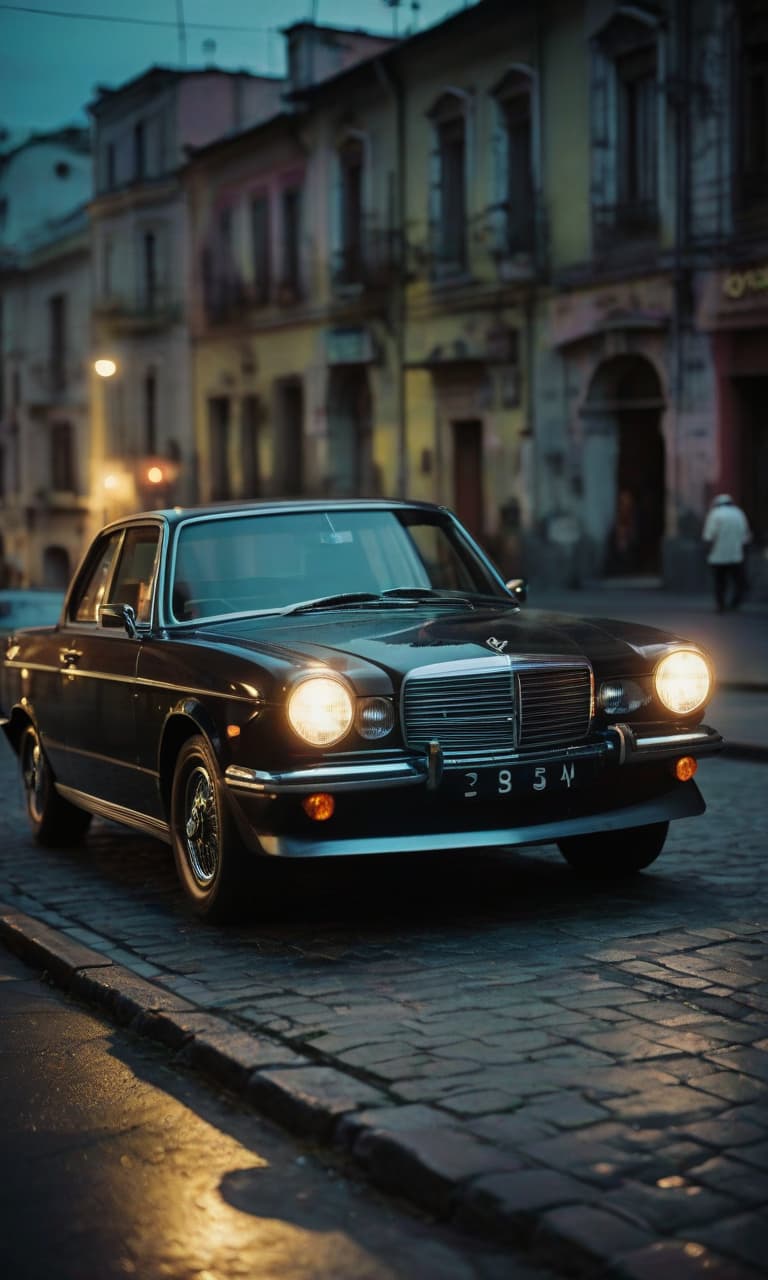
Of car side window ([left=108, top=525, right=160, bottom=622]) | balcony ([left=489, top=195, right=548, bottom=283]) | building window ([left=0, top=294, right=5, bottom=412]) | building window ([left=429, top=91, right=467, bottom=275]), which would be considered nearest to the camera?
car side window ([left=108, top=525, right=160, bottom=622])

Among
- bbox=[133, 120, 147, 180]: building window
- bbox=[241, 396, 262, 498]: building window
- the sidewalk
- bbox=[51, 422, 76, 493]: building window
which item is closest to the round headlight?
the sidewalk

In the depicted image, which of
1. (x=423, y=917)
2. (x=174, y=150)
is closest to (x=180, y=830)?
(x=423, y=917)

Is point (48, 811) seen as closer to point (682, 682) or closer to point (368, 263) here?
point (682, 682)

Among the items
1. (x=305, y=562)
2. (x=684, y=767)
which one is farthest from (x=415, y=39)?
(x=684, y=767)

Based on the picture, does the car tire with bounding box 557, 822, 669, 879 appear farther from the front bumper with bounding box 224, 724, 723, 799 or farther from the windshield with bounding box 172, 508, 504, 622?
the windshield with bounding box 172, 508, 504, 622

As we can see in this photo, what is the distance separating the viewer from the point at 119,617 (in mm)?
7875

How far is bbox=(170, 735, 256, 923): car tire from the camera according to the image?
265 inches

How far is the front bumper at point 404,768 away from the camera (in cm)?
639

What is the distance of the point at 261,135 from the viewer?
3969 centimetres

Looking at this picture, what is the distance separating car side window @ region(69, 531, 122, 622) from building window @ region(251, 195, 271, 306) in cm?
3148

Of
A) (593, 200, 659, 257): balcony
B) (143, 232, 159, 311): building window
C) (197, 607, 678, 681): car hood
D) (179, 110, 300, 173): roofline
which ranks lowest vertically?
(197, 607, 678, 681): car hood

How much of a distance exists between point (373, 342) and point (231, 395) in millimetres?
7205

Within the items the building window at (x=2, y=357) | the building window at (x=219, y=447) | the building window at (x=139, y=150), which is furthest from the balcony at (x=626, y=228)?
the building window at (x=2, y=357)

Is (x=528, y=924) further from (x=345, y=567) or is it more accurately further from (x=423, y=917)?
(x=345, y=567)
